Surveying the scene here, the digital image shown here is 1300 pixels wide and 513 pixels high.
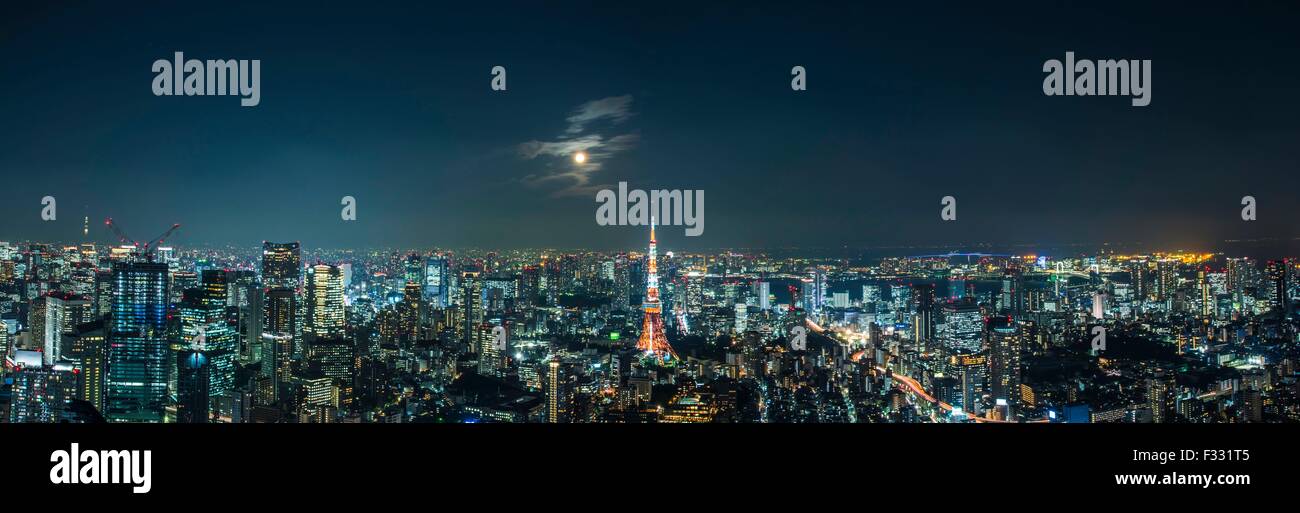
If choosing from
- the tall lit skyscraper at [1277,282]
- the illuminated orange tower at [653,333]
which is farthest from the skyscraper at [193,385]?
the tall lit skyscraper at [1277,282]

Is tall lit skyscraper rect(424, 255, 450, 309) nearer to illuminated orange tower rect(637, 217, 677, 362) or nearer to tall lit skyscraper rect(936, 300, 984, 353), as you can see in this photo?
illuminated orange tower rect(637, 217, 677, 362)

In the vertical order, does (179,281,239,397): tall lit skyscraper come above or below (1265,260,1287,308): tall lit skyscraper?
below

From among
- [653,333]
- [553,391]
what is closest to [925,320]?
[653,333]

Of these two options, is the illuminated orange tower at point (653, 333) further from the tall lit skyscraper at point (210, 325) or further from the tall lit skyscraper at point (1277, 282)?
the tall lit skyscraper at point (1277, 282)

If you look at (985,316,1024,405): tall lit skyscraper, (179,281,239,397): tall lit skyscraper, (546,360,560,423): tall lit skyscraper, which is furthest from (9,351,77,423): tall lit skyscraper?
(985,316,1024,405): tall lit skyscraper
